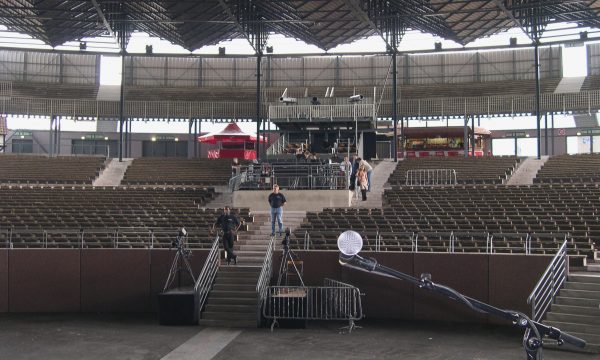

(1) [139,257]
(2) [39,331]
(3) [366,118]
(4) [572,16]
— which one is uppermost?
(4) [572,16]

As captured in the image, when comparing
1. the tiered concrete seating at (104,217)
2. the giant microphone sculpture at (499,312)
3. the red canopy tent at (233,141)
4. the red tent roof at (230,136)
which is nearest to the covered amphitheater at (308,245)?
the giant microphone sculpture at (499,312)

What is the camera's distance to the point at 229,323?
13.9 metres

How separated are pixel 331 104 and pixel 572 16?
15352mm

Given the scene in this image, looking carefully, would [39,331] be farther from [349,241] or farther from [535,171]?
[535,171]

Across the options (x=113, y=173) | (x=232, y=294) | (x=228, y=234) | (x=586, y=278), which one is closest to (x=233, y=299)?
(x=232, y=294)

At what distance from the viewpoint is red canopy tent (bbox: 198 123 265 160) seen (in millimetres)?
45312

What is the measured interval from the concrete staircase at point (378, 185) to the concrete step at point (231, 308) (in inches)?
416

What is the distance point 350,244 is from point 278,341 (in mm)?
8589

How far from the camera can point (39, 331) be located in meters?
13.5

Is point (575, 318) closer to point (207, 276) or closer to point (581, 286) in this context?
point (581, 286)

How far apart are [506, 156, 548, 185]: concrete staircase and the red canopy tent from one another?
2085cm

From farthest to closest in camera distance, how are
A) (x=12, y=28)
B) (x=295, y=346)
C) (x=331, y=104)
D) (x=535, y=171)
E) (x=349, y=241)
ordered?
(x=12, y=28)
(x=331, y=104)
(x=535, y=171)
(x=295, y=346)
(x=349, y=241)

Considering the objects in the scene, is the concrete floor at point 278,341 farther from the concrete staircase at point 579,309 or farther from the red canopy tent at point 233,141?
the red canopy tent at point 233,141

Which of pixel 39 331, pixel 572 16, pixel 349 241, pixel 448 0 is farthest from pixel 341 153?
pixel 349 241
